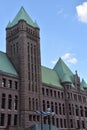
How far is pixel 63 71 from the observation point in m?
101

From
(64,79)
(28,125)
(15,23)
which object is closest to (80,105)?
(64,79)

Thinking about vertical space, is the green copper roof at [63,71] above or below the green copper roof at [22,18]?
below

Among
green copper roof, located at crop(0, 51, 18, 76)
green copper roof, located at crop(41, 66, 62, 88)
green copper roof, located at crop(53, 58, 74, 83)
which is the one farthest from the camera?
green copper roof, located at crop(53, 58, 74, 83)

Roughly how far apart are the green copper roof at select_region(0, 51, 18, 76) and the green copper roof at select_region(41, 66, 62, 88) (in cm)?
1420

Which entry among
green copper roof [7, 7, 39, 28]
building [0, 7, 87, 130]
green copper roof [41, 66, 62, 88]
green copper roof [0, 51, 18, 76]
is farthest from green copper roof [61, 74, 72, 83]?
green copper roof [0, 51, 18, 76]

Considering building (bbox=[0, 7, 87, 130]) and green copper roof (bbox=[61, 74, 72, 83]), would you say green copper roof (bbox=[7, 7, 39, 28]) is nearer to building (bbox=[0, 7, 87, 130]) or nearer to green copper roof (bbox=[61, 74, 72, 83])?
building (bbox=[0, 7, 87, 130])

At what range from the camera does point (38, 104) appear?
77188mm

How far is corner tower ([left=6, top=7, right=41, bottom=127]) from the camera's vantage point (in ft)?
240

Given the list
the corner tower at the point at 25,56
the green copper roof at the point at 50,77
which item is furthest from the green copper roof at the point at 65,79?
the corner tower at the point at 25,56

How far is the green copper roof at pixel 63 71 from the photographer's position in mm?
97488

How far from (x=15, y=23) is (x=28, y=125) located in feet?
110

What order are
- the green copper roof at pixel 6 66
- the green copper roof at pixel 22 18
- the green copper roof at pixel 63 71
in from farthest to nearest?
the green copper roof at pixel 63 71
the green copper roof at pixel 22 18
the green copper roof at pixel 6 66

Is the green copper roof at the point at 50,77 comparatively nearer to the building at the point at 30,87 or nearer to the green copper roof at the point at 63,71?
the building at the point at 30,87

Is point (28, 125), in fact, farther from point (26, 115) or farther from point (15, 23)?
point (15, 23)
